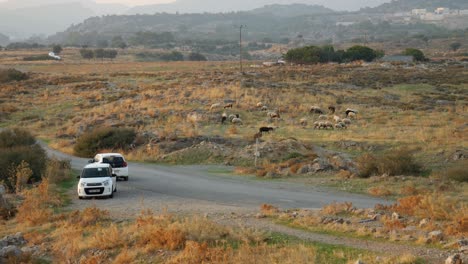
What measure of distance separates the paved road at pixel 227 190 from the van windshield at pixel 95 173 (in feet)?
4.93

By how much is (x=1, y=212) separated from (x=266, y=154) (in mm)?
18733

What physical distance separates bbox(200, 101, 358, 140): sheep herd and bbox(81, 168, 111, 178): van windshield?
61.6 ft

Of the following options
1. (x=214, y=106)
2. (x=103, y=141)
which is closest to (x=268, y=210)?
(x=103, y=141)

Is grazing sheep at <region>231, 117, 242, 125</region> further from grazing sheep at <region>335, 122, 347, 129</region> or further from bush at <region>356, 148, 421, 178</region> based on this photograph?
bush at <region>356, 148, 421, 178</region>

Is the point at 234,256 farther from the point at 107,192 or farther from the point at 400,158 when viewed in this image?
the point at 400,158

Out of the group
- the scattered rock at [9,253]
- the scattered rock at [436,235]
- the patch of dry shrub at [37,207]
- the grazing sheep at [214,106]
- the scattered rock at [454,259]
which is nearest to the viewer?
A: the scattered rock at [454,259]

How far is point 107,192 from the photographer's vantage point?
87.7 ft

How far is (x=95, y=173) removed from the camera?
89.3 ft

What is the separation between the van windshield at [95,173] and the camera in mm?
27141

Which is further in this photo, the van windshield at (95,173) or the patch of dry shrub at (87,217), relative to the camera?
the van windshield at (95,173)

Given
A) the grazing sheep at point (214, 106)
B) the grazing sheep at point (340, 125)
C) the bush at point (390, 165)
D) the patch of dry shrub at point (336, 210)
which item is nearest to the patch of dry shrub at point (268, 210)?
the patch of dry shrub at point (336, 210)

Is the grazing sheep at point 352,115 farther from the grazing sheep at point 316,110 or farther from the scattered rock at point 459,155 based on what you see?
the scattered rock at point 459,155

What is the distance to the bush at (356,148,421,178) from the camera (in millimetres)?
31281

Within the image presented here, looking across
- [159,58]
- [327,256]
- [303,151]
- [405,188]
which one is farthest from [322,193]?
[159,58]
